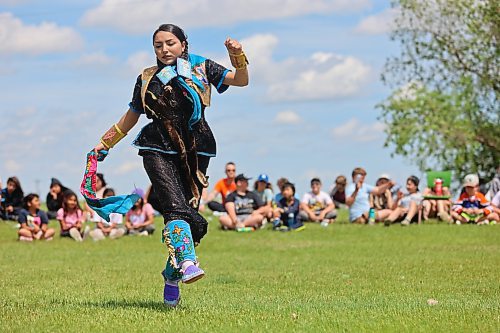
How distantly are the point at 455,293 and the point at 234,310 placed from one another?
397 centimetres

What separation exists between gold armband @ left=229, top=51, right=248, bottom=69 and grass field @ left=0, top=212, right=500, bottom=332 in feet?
7.40

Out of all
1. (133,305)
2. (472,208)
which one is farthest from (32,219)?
(133,305)

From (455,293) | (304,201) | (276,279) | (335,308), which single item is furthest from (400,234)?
(335,308)

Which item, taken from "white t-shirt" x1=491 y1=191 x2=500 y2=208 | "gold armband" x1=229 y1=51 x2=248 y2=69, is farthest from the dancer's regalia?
"white t-shirt" x1=491 y1=191 x2=500 y2=208

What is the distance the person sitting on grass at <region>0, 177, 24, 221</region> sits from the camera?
97.5ft

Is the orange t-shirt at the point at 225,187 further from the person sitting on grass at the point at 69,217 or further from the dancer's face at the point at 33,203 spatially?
the dancer's face at the point at 33,203

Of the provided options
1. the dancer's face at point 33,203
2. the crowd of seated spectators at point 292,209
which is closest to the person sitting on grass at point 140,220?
the crowd of seated spectators at point 292,209

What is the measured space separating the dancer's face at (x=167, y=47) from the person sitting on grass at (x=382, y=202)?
58.4 feet

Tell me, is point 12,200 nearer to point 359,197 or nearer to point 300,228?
point 300,228

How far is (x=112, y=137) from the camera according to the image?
9.38 m

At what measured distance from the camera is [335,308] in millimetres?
9289

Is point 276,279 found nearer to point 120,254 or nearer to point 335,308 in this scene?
point 335,308

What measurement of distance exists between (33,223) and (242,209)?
5.48 m

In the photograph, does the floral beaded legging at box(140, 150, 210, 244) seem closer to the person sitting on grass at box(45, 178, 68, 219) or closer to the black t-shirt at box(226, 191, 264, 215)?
the black t-shirt at box(226, 191, 264, 215)
